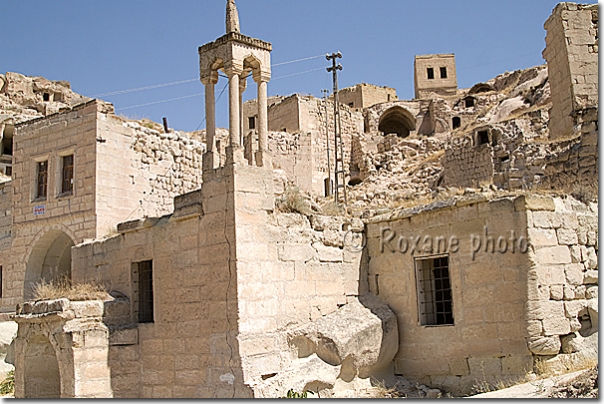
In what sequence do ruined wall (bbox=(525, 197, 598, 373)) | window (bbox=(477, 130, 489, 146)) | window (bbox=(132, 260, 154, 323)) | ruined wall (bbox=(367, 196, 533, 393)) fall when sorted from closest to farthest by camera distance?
1. ruined wall (bbox=(525, 197, 598, 373))
2. ruined wall (bbox=(367, 196, 533, 393))
3. window (bbox=(132, 260, 154, 323))
4. window (bbox=(477, 130, 489, 146))

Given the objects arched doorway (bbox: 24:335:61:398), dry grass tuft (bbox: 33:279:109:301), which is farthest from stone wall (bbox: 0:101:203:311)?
arched doorway (bbox: 24:335:61:398)

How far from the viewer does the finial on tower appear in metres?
11.1

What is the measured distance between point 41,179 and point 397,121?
25678 mm

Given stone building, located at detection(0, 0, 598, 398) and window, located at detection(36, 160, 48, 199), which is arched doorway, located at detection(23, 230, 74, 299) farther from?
stone building, located at detection(0, 0, 598, 398)

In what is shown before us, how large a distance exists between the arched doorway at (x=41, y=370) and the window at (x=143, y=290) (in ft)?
5.47

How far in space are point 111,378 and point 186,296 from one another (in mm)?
1919

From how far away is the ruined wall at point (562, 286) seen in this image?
30.1 feet

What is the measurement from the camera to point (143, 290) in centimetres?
1167

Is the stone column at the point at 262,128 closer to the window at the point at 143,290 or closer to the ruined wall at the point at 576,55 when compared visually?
the window at the point at 143,290

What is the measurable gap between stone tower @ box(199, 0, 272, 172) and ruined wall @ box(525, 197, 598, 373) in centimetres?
479

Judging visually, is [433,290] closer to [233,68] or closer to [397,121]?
[233,68]

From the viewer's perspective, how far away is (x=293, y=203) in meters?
10.7

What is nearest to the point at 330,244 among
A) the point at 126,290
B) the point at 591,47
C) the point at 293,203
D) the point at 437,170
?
the point at 293,203

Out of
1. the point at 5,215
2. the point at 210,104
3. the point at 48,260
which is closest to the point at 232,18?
the point at 210,104
